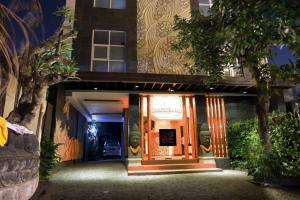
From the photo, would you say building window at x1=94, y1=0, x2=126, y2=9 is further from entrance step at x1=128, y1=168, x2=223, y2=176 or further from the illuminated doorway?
entrance step at x1=128, y1=168, x2=223, y2=176

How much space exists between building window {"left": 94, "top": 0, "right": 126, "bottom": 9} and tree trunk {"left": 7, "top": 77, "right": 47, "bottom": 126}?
28.4 ft

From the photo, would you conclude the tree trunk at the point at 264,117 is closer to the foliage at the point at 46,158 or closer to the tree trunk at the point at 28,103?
the tree trunk at the point at 28,103

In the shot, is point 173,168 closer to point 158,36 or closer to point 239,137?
point 239,137

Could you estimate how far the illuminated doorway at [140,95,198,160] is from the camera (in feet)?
29.2

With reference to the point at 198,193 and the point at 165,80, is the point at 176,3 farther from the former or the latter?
the point at 198,193

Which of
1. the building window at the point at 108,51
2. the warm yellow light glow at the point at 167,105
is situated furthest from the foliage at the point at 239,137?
the building window at the point at 108,51

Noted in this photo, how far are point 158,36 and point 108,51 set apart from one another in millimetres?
2484

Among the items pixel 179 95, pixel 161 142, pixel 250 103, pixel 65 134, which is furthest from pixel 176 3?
pixel 65 134

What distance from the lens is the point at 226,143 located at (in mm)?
8945

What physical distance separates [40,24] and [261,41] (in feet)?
10.1

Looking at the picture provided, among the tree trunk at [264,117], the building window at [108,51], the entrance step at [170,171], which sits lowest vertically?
the entrance step at [170,171]

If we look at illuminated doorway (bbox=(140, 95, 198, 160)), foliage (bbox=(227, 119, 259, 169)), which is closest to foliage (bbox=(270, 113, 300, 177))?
foliage (bbox=(227, 119, 259, 169))

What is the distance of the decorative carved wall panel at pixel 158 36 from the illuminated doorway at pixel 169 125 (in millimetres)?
1416

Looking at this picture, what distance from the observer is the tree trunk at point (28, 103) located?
9.92 ft
